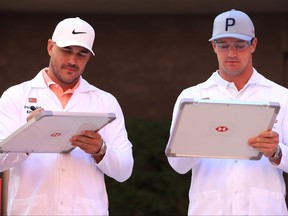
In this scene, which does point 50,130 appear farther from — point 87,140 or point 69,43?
point 69,43

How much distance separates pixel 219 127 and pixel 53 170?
0.90 metres

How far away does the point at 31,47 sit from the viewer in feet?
29.4

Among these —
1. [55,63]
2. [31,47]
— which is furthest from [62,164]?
[31,47]

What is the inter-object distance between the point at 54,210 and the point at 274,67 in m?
4.82

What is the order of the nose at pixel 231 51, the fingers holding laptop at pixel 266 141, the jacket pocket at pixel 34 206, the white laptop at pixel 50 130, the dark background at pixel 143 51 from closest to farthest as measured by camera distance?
the white laptop at pixel 50 130, the fingers holding laptop at pixel 266 141, the jacket pocket at pixel 34 206, the nose at pixel 231 51, the dark background at pixel 143 51

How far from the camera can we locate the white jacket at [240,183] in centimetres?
457

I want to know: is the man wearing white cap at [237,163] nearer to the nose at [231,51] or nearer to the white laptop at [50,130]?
the nose at [231,51]

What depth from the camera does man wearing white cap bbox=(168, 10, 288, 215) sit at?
4.57 metres

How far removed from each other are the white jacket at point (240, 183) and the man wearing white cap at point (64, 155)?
1.15 ft

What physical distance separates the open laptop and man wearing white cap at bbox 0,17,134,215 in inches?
14.9

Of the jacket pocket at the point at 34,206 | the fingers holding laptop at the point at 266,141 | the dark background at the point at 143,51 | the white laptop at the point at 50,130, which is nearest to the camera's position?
the white laptop at the point at 50,130

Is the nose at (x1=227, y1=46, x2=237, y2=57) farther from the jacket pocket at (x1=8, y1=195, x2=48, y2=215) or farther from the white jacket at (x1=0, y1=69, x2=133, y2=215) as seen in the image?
the jacket pocket at (x1=8, y1=195, x2=48, y2=215)

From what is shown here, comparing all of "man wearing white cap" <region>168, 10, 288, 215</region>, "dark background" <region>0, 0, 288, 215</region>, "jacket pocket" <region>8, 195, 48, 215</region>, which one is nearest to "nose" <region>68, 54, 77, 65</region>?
"man wearing white cap" <region>168, 10, 288, 215</region>

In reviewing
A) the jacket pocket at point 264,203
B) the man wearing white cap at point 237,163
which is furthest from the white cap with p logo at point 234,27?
the jacket pocket at point 264,203
